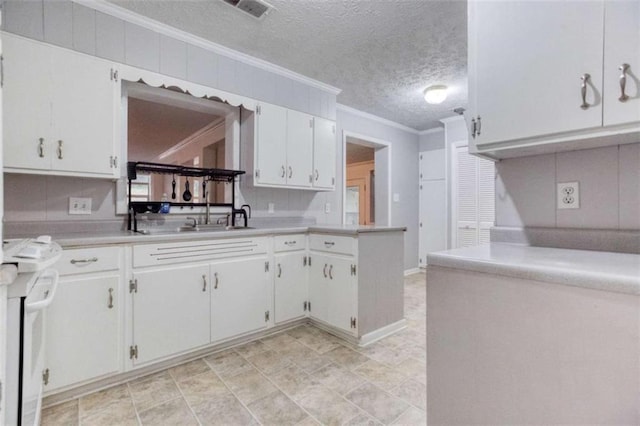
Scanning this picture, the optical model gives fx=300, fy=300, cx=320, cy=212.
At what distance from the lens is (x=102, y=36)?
2.13 metres

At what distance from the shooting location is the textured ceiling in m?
2.15

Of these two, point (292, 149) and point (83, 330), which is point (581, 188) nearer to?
point (292, 149)

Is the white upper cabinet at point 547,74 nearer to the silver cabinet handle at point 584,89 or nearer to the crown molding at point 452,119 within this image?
the silver cabinet handle at point 584,89

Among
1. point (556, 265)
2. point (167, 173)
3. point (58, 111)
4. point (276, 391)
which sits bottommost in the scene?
point (276, 391)

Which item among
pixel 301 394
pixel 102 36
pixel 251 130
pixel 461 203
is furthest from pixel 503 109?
pixel 461 203

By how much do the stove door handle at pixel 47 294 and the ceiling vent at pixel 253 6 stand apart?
1.96 meters

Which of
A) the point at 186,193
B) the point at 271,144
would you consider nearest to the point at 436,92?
the point at 271,144

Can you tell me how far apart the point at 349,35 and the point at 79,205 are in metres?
2.45

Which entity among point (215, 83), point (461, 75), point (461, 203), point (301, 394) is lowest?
point (301, 394)

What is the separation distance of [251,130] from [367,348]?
2.20m

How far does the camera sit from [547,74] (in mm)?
1097

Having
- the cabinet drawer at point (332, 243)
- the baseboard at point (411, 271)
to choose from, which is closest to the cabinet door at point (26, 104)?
the cabinet drawer at point (332, 243)

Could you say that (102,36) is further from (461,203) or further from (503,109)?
(461,203)

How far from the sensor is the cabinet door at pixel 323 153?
3285mm
